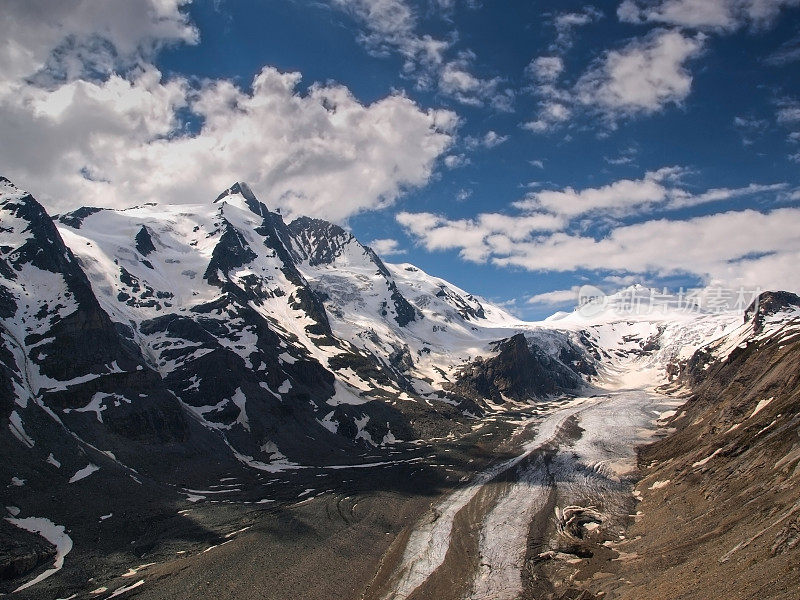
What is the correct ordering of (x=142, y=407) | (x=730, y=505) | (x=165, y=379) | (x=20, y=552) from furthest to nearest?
(x=165, y=379) → (x=142, y=407) → (x=20, y=552) → (x=730, y=505)

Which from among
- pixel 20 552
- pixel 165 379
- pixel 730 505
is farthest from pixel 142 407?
pixel 730 505

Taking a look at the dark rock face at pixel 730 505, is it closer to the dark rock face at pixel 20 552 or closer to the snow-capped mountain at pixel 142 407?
the snow-capped mountain at pixel 142 407

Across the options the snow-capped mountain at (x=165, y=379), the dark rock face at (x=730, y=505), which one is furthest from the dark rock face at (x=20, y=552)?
the dark rock face at (x=730, y=505)

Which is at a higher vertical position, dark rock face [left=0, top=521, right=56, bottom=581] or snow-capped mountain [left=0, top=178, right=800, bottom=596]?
snow-capped mountain [left=0, top=178, right=800, bottom=596]

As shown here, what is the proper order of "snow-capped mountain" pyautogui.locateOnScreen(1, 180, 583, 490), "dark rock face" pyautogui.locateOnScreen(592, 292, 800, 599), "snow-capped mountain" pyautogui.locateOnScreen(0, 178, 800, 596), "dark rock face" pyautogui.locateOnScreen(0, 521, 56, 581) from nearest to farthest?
"dark rock face" pyautogui.locateOnScreen(592, 292, 800, 599)
"dark rock face" pyautogui.locateOnScreen(0, 521, 56, 581)
"snow-capped mountain" pyautogui.locateOnScreen(0, 178, 800, 596)
"snow-capped mountain" pyautogui.locateOnScreen(1, 180, 583, 490)

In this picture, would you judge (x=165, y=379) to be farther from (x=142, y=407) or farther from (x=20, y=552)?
(x=20, y=552)

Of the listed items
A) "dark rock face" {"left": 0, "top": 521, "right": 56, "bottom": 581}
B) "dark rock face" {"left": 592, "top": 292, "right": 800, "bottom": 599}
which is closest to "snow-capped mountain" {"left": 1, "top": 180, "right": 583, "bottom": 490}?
"dark rock face" {"left": 0, "top": 521, "right": 56, "bottom": 581}

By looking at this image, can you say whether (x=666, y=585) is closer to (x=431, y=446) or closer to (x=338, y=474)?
(x=338, y=474)

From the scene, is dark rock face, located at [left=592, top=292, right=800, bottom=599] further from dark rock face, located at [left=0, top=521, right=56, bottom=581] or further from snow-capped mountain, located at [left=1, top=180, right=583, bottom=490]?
snow-capped mountain, located at [left=1, top=180, right=583, bottom=490]

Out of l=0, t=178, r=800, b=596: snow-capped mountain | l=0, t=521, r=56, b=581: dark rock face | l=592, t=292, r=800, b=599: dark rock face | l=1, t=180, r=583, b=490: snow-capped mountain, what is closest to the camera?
l=592, t=292, r=800, b=599: dark rock face

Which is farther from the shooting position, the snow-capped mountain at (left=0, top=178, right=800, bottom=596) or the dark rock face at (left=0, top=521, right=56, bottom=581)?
the snow-capped mountain at (left=0, top=178, right=800, bottom=596)

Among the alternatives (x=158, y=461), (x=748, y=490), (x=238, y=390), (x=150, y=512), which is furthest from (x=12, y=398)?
(x=748, y=490)
